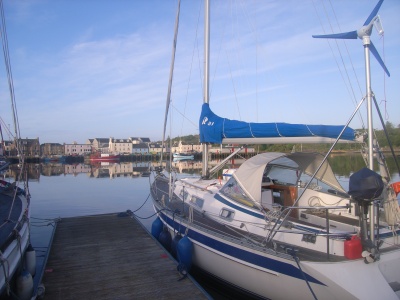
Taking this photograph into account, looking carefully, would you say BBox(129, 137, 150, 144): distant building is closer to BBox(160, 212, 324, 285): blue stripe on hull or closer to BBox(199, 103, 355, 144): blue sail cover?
BBox(199, 103, 355, 144): blue sail cover

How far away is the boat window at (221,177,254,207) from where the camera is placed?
25.7 ft

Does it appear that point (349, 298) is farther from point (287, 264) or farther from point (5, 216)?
point (5, 216)

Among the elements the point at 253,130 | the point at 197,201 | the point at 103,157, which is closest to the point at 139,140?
the point at 103,157

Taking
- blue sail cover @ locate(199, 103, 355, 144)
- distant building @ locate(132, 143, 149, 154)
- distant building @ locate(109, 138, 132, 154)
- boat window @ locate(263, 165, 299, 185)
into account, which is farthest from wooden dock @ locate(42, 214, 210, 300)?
distant building @ locate(132, 143, 149, 154)

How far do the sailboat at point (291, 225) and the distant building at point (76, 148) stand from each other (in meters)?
138

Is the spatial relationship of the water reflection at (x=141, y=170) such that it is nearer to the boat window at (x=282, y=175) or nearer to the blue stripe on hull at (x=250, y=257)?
the boat window at (x=282, y=175)

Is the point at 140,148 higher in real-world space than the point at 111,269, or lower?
higher

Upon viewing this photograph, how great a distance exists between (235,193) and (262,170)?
3.57 ft

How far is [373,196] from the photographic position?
17.6 feet

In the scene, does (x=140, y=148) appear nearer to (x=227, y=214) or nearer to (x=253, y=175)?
(x=227, y=214)

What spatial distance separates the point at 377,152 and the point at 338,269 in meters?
2.29

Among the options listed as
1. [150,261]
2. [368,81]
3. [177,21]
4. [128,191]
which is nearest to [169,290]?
[150,261]

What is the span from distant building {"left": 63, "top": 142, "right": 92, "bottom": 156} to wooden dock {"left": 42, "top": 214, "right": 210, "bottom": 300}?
13514 cm

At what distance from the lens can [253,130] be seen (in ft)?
27.5
